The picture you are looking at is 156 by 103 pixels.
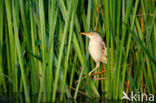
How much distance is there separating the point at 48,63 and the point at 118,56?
2.55 ft

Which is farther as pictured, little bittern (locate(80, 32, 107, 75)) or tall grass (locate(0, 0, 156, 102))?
little bittern (locate(80, 32, 107, 75))

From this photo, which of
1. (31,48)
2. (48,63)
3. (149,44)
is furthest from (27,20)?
(149,44)

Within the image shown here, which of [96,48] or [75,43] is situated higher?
[75,43]

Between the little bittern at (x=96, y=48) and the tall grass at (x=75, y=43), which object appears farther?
the little bittern at (x=96, y=48)

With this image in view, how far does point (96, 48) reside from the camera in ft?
9.69

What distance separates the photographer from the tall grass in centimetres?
237

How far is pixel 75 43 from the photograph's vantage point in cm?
259

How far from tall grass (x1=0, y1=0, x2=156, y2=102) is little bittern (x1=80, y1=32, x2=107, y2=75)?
75mm

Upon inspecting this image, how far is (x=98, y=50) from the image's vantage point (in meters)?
2.99

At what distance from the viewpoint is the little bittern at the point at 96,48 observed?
2873 millimetres

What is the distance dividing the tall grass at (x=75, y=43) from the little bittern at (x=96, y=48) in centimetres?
8

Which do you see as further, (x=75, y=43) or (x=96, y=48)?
(x=96, y=48)

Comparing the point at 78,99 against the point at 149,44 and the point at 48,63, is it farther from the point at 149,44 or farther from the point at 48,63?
the point at 149,44

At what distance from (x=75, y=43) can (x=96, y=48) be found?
443mm
